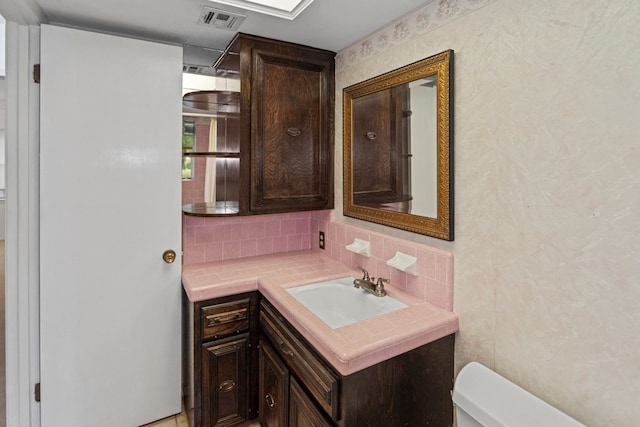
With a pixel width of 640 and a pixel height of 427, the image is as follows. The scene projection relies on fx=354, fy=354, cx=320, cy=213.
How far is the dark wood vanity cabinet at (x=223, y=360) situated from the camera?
5.73 feet

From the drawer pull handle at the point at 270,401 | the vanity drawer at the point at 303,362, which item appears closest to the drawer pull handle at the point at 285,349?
the vanity drawer at the point at 303,362

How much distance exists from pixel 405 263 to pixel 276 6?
128cm

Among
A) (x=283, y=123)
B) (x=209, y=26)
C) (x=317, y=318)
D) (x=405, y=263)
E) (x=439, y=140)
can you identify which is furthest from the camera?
(x=283, y=123)

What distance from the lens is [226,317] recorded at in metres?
1.78

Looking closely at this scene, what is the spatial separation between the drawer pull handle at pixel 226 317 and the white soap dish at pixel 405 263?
2.60ft

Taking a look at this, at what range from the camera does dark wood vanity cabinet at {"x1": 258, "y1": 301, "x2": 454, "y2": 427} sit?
3.95ft

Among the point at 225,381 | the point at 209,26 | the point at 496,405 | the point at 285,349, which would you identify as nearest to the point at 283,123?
the point at 209,26

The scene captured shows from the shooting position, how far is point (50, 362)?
1698mm

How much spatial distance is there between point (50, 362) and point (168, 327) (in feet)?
1.74

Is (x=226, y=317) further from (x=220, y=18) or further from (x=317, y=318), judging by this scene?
(x=220, y=18)

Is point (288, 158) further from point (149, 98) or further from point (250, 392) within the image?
point (250, 392)

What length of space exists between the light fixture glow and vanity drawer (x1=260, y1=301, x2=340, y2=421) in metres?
1.36

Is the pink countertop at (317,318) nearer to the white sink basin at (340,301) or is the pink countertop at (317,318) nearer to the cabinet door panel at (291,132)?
the white sink basin at (340,301)

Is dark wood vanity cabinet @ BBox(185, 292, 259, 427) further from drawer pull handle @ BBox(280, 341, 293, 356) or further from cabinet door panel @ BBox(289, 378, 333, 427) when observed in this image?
cabinet door panel @ BBox(289, 378, 333, 427)
